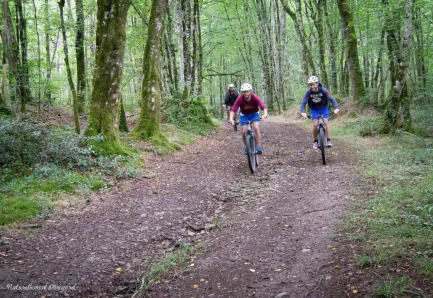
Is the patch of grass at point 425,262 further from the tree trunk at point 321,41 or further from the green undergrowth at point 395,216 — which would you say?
the tree trunk at point 321,41

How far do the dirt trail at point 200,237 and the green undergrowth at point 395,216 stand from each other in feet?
1.14

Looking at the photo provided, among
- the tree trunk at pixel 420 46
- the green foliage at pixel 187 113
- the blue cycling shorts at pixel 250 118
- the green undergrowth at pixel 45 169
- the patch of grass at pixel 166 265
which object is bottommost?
the patch of grass at pixel 166 265

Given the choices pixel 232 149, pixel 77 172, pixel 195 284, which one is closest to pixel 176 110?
pixel 232 149

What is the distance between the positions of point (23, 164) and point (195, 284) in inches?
196

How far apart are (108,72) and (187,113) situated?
272 inches

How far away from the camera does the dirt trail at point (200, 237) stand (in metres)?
3.78

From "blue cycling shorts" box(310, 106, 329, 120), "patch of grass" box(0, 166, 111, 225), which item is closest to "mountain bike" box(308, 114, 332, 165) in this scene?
"blue cycling shorts" box(310, 106, 329, 120)

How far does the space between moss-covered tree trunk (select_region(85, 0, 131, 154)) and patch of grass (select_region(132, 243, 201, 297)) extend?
4.40 meters

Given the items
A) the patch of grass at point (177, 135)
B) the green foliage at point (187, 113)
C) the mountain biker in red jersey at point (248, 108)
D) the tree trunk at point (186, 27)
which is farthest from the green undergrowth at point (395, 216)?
the tree trunk at point (186, 27)

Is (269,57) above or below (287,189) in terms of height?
above

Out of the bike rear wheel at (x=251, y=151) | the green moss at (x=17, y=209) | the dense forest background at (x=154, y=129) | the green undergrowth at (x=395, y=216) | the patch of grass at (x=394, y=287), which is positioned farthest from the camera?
the bike rear wheel at (x=251, y=151)

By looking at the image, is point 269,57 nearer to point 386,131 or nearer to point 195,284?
point 386,131

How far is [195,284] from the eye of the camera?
385 cm

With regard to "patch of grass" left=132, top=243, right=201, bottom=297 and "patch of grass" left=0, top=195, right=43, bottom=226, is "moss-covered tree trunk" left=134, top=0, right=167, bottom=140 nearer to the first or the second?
"patch of grass" left=0, top=195, right=43, bottom=226
